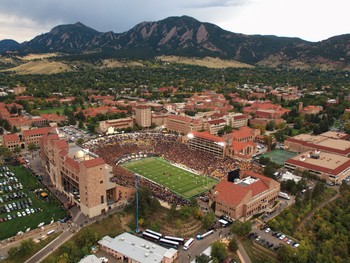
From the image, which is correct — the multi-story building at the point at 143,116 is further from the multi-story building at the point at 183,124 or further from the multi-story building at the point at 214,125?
the multi-story building at the point at 214,125

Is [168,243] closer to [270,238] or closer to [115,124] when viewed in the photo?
[270,238]

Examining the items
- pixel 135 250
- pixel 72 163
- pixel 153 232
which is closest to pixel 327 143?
pixel 153 232

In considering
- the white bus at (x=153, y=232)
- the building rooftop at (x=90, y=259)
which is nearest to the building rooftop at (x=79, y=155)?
the white bus at (x=153, y=232)

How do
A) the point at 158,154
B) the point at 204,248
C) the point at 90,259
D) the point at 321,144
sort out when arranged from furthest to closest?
the point at 321,144 < the point at 158,154 < the point at 204,248 < the point at 90,259

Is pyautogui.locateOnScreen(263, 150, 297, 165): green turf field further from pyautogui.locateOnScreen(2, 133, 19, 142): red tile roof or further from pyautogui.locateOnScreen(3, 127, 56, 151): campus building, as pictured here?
pyautogui.locateOnScreen(2, 133, 19, 142): red tile roof

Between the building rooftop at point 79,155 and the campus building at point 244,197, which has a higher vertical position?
the building rooftop at point 79,155
